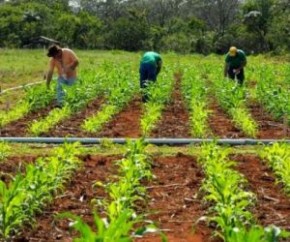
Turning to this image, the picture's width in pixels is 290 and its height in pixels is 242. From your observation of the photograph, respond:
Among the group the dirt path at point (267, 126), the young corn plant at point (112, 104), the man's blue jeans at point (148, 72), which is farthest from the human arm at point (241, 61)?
the young corn plant at point (112, 104)

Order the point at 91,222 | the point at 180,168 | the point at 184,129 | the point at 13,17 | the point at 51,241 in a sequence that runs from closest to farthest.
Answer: the point at 51,241, the point at 91,222, the point at 180,168, the point at 184,129, the point at 13,17

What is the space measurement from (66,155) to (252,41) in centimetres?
4039

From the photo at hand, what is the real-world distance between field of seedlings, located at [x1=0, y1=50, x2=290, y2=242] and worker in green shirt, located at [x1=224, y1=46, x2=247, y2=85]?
1325mm

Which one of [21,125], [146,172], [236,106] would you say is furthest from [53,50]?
[146,172]

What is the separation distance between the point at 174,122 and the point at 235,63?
4592 millimetres

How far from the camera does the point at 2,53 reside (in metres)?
34.7

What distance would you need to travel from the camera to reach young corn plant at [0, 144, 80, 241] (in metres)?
5.00

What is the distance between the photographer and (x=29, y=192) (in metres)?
5.46

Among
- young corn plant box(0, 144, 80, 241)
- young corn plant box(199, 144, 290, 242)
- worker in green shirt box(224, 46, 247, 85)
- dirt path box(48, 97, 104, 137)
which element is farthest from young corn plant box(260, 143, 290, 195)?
worker in green shirt box(224, 46, 247, 85)

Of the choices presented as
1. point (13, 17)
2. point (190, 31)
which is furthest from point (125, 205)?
point (190, 31)

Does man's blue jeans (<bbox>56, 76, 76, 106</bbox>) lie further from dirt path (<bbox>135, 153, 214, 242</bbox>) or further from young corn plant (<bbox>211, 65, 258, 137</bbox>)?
dirt path (<bbox>135, 153, 214, 242</bbox>)

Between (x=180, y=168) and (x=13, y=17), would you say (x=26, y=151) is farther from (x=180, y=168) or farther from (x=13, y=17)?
(x=13, y=17)

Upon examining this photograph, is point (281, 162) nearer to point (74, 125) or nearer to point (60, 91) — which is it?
point (74, 125)

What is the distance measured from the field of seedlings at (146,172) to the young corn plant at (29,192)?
1cm
